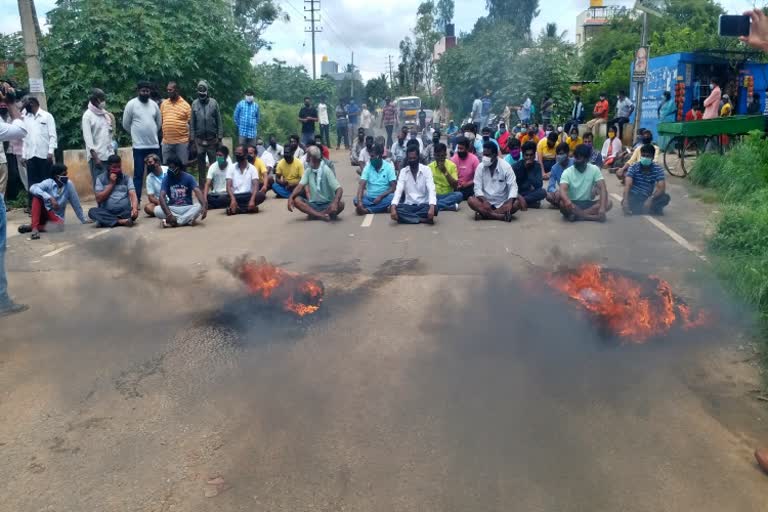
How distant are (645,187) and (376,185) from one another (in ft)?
13.1

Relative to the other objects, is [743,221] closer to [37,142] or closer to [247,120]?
[37,142]

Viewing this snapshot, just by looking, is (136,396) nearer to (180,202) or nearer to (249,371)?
(249,371)

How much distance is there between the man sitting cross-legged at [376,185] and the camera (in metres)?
11.0

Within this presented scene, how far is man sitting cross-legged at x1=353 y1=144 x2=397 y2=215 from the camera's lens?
11023 millimetres

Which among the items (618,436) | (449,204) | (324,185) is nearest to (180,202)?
(324,185)

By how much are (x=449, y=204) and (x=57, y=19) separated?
9848mm

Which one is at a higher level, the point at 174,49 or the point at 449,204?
the point at 174,49

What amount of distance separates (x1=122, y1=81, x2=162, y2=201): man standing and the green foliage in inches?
148

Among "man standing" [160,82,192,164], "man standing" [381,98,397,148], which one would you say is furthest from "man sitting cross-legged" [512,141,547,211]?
"man standing" [381,98,397,148]

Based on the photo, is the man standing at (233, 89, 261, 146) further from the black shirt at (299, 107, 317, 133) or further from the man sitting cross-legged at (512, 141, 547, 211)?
the man sitting cross-legged at (512, 141, 547, 211)

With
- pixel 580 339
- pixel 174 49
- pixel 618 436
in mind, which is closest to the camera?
pixel 618 436

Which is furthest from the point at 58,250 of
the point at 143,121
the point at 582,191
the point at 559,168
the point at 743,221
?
the point at 743,221

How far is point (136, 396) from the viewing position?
4.24 metres

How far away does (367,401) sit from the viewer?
4078 mm
